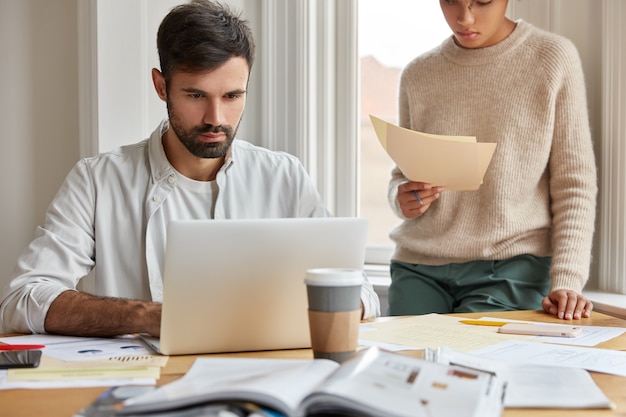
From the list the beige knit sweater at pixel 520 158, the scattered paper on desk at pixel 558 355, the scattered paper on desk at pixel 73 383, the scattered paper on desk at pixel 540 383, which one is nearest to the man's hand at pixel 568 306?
the beige knit sweater at pixel 520 158

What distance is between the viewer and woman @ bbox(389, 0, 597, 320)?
80.6 inches

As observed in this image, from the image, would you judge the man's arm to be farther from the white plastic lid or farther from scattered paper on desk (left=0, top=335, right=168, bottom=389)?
the white plastic lid

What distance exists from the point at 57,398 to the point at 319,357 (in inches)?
14.1

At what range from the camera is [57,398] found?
39.0 inches

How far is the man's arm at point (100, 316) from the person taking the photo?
136 cm

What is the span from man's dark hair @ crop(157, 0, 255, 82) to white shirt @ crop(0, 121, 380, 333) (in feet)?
0.63

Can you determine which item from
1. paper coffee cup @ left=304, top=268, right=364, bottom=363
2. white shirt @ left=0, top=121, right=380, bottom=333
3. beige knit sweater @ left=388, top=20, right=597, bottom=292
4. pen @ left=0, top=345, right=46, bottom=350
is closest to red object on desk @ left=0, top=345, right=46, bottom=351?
pen @ left=0, top=345, right=46, bottom=350

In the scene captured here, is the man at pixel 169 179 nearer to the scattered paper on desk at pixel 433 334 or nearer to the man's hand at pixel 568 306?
the scattered paper on desk at pixel 433 334

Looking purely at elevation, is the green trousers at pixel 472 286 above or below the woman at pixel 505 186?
below

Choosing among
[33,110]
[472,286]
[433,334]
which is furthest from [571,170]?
[33,110]

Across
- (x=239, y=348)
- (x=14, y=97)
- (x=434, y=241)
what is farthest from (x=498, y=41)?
(x=14, y=97)

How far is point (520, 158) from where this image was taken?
2.10m

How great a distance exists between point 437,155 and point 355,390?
0.96 m

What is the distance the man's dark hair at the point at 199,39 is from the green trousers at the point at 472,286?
79cm
